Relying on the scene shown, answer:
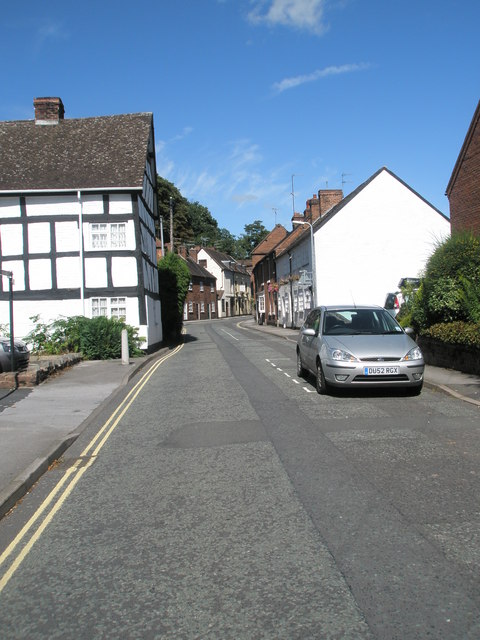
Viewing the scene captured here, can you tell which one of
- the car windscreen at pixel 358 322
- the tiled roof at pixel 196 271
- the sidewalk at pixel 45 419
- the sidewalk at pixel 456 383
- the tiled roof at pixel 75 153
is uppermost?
the tiled roof at pixel 75 153

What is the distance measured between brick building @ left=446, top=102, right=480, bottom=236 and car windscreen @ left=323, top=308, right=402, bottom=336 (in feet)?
35.5

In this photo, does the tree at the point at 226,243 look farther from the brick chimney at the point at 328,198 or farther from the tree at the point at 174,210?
the brick chimney at the point at 328,198

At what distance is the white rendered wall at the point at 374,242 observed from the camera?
111 feet

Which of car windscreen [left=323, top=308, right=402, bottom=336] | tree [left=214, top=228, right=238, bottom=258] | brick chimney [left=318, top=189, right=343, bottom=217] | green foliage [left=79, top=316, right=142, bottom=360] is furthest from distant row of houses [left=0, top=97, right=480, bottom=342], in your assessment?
tree [left=214, top=228, right=238, bottom=258]

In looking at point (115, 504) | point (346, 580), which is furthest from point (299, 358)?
point (346, 580)

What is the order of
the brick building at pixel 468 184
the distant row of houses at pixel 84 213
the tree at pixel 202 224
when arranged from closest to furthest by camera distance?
the brick building at pixel 468 184, the distant row of houses at pixel 84 213, the tree at pixel 202 224

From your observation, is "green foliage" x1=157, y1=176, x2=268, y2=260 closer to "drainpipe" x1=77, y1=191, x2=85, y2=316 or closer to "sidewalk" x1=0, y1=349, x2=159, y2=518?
"drainpipe" x1=77, y1=191, x2=85, y2=316

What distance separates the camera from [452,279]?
14.7 meters

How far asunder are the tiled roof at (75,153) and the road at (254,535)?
56.7 feet

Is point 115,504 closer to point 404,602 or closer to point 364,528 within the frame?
point 364,528

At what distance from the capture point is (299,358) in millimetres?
13820

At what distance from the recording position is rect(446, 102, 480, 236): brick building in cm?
2114

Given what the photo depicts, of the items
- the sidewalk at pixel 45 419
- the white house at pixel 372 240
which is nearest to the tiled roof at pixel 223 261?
the white house at pixel 372 240

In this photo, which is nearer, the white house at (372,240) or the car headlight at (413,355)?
the car headlight at (413,355)
